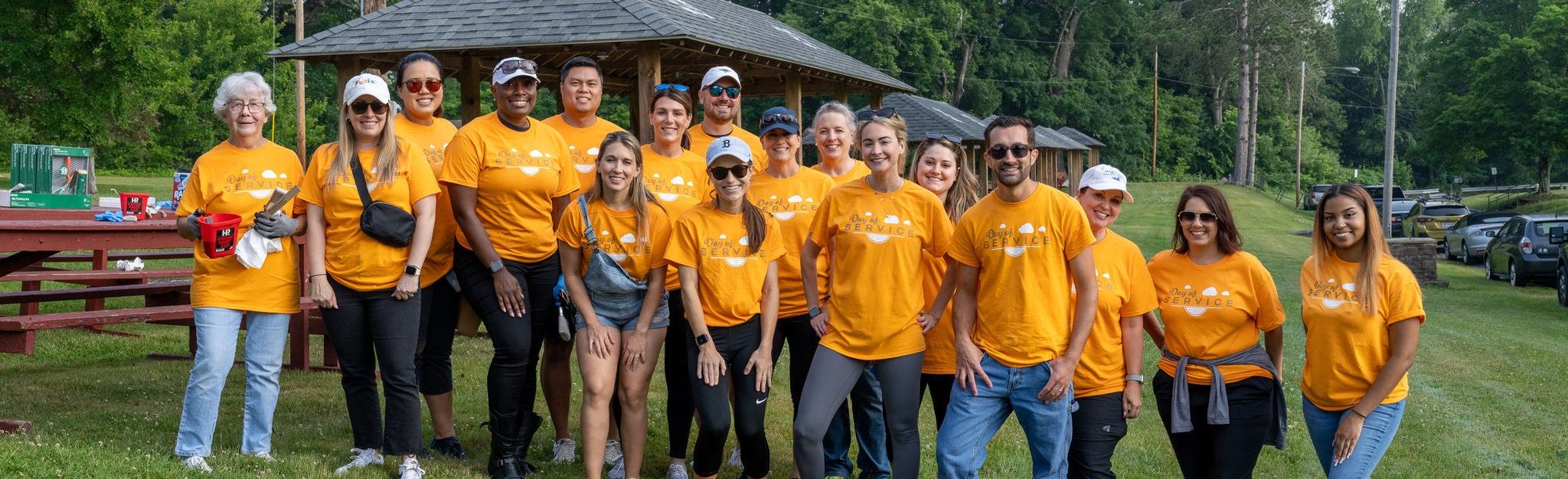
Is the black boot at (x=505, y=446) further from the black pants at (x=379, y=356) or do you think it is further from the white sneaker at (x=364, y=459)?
the white sneaker at (x=364, y=459)

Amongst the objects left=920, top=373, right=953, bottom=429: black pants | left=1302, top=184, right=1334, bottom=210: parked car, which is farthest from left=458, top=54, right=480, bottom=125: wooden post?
left=1302, top=184, right=1334, bottom=210: parked car

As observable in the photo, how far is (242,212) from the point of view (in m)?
4.82

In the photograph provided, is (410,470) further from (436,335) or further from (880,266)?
(880,266)

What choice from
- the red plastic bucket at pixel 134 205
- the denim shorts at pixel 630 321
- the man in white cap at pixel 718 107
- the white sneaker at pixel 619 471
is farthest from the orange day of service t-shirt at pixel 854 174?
the red plastic bucket at pixel 134 205

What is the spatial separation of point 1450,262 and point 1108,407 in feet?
89.8

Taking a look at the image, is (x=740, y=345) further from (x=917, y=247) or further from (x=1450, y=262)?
(x=1450, y=262)

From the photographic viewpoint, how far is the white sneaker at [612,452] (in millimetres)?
5645

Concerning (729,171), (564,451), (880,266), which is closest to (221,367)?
(564,451)

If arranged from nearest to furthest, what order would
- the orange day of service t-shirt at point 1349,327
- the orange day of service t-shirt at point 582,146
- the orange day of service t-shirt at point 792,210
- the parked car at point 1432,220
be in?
the orange day of service t-shirt at point 1349,327, the orange day of service t-shirt at point 792,210, the orange day of service t-shirt at point 582,146, the parked car at point 1432,220

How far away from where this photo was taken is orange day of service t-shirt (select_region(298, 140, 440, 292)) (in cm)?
476

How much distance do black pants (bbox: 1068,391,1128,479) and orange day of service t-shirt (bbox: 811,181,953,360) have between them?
2.25ft

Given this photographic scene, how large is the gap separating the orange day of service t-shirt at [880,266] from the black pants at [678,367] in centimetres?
73

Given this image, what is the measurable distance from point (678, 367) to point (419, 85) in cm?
182

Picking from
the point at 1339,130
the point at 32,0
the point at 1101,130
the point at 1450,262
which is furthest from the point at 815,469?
the point at 1339,130
